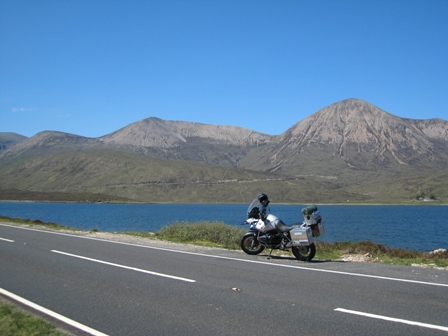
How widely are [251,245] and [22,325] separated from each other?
356 inches

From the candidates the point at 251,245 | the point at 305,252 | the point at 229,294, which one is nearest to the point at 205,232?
the point at 251,245

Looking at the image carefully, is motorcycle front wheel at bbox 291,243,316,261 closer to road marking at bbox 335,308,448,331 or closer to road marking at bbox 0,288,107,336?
road marking at bbox 335,308,448,331

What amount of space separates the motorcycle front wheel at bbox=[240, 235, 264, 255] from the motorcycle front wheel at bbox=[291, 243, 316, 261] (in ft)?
5.44

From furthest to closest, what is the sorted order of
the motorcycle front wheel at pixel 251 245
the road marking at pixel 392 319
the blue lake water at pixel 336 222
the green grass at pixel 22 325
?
1. the blue lake water at pixel 336 222
2. the motorcycle front wheel at pixel 251 245
3. the green grass at pixel 22 325
4. the road marking at pixel 392 319

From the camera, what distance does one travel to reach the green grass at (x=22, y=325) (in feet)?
22.3

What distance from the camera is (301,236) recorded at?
13.2 meters

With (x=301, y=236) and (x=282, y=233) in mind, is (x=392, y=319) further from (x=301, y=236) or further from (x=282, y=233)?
(x=282, y=233)

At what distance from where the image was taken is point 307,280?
33.3ft

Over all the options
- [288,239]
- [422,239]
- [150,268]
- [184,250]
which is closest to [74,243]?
[184,250]

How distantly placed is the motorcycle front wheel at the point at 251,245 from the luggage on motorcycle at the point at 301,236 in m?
1.86

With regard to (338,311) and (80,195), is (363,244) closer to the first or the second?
(338,311)

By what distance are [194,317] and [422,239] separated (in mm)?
45879

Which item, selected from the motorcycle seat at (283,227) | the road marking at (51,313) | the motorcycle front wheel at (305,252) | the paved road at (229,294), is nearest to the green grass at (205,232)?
the paved road at (229,294)

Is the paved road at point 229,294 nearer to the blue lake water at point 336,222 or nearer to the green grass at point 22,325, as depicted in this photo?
the green grass at point 22,325
